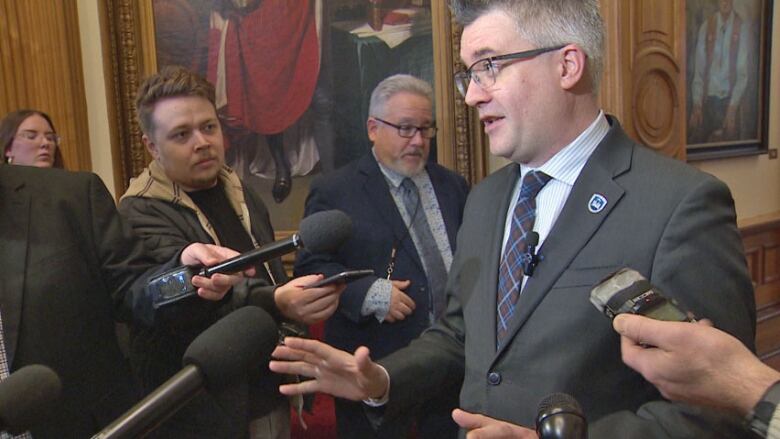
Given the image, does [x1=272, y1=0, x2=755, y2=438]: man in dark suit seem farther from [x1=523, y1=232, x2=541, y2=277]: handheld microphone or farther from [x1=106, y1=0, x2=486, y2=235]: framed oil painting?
[x1=106, y1=0, x2=486, y2=235]: framed oil painting

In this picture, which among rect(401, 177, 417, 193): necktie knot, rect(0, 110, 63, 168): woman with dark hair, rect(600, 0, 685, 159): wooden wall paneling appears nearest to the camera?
rect(401, 177, 417, 193): necktie knot

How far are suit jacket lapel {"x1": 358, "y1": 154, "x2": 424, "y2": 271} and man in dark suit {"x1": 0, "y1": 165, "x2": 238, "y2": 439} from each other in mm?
869

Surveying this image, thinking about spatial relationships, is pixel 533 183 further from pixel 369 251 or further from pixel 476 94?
pixel 369 251

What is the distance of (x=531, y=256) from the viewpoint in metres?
1.35

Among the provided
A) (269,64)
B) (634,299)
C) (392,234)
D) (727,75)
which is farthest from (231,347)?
(727,75)

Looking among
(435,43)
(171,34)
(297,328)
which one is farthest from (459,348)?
(171,34)

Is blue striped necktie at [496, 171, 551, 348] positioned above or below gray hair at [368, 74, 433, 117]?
below

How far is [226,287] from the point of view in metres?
1.58

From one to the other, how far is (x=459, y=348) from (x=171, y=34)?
3.08m

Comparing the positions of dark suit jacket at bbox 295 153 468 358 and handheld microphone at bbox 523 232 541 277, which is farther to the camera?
dark suit jacket at bbox 295 153 468 358

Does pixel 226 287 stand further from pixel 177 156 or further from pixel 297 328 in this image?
pixel 177 156

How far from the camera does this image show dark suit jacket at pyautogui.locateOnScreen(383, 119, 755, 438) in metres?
1.16

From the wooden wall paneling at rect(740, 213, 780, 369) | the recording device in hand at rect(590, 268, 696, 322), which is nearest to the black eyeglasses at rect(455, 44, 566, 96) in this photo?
the recording device in hand at rect(590, 268, 696, 322)

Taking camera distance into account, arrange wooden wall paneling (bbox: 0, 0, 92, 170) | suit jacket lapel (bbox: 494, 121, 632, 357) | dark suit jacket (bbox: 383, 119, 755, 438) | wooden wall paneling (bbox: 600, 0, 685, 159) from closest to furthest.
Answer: dark suit jacket (bbox: 383, 119, 755, 438) < suit jacket lapel (bbox: 494, 121, 632, 357) < wooden wall paneling (bbox: 600, 0, 685, 159) < wooden wall paneling (bbox: 0, 0, 92, 170)
